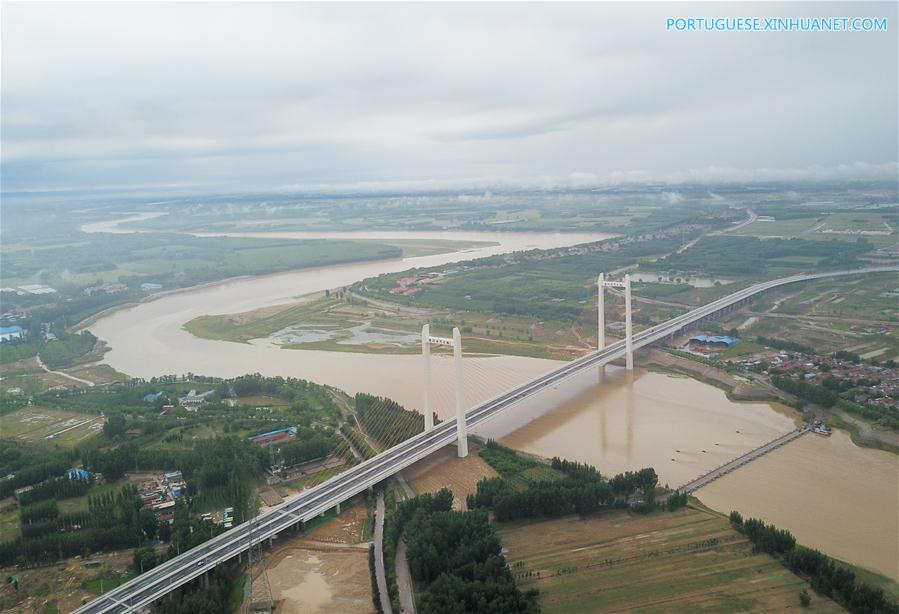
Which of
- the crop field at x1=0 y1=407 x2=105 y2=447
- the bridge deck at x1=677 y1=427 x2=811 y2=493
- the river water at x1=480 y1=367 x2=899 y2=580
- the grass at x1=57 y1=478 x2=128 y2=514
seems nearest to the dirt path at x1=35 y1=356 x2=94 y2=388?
the crop field at x1=0 y1=407 x2=105 y2=447

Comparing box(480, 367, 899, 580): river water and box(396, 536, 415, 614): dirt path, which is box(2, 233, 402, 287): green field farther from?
box(396, 536, 415, 614): dirt path

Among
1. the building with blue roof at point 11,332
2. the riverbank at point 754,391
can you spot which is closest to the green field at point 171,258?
the building with blue roof at point 11,332

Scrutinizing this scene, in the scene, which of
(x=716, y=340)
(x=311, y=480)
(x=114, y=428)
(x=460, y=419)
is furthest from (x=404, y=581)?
(x=716, y=340)

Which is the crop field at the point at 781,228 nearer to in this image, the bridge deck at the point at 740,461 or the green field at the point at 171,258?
the green field at the point at 171,258

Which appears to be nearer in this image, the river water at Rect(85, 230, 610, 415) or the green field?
the river water at Rect(85, 230, 610, 415)

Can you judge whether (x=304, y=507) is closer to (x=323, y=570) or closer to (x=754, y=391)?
(x=323, y=570)

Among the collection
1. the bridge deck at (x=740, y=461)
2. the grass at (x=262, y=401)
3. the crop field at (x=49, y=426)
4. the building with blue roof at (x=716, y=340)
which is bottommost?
the bridge deck at (x=740, y=461)
